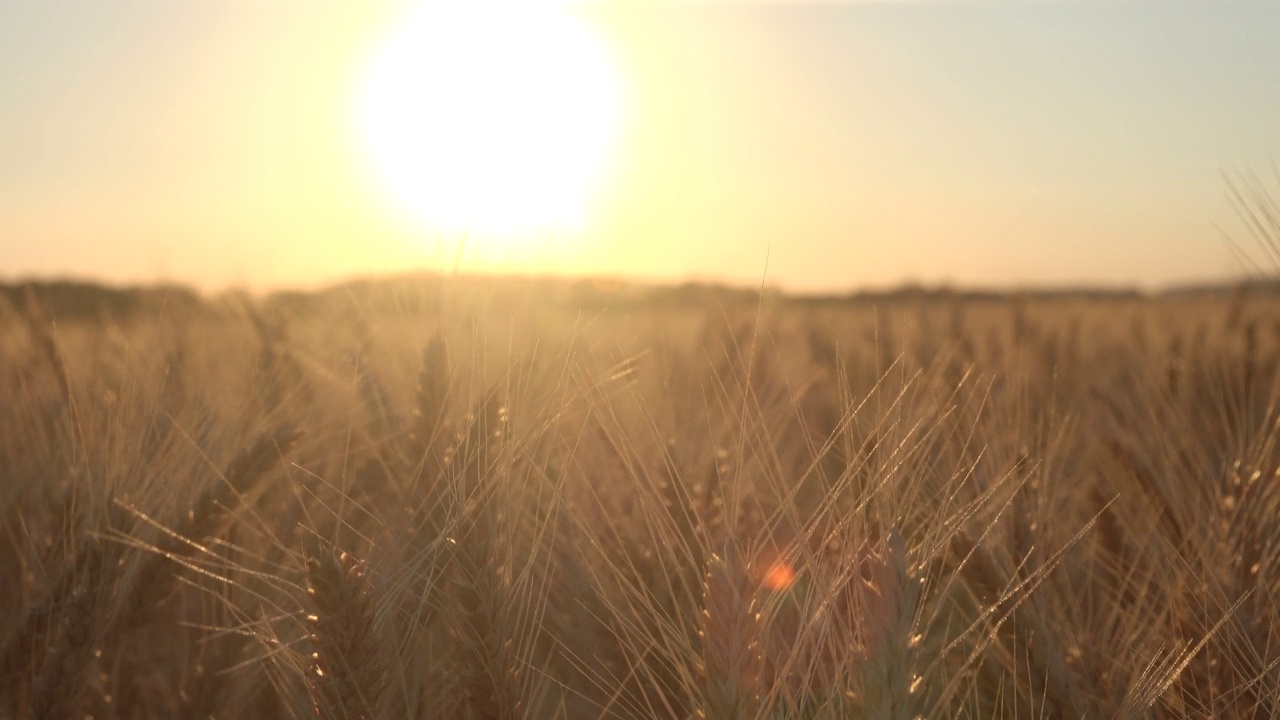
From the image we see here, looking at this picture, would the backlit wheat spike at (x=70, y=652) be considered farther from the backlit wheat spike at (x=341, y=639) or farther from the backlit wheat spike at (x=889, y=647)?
the backlit wheat spike at (x=889, y=647)

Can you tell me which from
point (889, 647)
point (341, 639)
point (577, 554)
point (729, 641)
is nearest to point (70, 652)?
point (341, 639)

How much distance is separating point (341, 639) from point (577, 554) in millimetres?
696

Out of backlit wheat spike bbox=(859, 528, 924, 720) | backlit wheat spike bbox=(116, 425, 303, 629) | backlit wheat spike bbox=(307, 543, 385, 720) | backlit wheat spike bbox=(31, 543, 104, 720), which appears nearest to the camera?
backlit wheat spike bbox=(859, 528, 924, 720)

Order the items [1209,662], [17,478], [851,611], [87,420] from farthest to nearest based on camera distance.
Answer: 1. [17,478]
2. [87,420]
3. [1209,662]
4. [851,611]

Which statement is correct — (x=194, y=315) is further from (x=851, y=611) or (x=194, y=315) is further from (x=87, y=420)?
(x=851, y=611)

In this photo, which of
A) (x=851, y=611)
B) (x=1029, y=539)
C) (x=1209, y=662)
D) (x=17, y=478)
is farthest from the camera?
(x=17, y=478)

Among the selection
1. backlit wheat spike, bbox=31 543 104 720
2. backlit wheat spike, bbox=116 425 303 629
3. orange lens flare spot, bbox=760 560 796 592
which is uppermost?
orange lens flare spot, bbox=760 560 796 592

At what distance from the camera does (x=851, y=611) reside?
1.13 metres

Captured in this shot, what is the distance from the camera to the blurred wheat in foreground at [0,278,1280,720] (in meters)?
1.15

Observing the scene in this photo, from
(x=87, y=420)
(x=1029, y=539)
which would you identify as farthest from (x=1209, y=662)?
(x=87, y=420)

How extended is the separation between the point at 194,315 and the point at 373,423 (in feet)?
7.66

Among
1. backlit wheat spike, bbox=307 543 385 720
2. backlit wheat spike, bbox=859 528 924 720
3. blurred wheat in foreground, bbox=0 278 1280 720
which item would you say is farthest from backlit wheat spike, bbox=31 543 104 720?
backlit wheat spike, bbox=859 528 924 720

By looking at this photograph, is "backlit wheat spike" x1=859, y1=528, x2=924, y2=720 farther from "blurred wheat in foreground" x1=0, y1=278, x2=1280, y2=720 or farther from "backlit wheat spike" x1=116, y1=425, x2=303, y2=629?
"backlit wheat spike" x1=116, y1=425, x2=303, y2=629

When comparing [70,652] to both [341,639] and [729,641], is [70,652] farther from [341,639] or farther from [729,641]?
[729,641]
